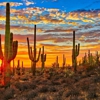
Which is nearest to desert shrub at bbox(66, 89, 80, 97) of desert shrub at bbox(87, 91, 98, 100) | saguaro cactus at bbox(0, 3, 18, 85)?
desert shrub at bbox(87, 91, 98, 100)

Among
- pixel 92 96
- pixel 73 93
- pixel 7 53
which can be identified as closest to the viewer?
pixel 92 96

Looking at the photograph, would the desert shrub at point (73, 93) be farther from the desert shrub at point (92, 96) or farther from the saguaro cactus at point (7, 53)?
the saguaro cactus at point (7, 53)

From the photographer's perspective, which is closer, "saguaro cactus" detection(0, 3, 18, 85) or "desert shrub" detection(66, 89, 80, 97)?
"desert shrub" detection(66, 89, 80, 97)

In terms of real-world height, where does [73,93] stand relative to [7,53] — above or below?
below

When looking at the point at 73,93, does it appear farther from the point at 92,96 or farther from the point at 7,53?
the point at 7,53

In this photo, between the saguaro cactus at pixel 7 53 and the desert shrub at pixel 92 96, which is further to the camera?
the saguaro cactus at pixel 7 53

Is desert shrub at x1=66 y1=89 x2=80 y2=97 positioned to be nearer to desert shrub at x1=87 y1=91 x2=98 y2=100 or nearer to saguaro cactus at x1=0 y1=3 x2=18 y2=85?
desert shrub at x1=87 y1=91 x2=98 y2=100

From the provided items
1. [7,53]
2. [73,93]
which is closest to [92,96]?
[73,93]

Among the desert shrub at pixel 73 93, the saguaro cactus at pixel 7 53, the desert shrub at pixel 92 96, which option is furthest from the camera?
the saguaro cactus at pixel 7 53

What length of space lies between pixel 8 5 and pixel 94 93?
11.0 metres

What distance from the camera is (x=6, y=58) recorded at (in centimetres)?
2195

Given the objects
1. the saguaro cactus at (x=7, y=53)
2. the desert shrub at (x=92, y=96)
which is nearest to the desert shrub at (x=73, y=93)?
the desert shrub at (x=92, y=96)

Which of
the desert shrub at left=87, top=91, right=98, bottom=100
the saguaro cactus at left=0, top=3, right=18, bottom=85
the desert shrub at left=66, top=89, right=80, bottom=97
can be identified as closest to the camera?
the desert shrub at left=87, top=91, right=98, bottom=100

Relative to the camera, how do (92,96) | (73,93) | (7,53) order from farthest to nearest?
(7,53) < (73,93) < (92,96)
